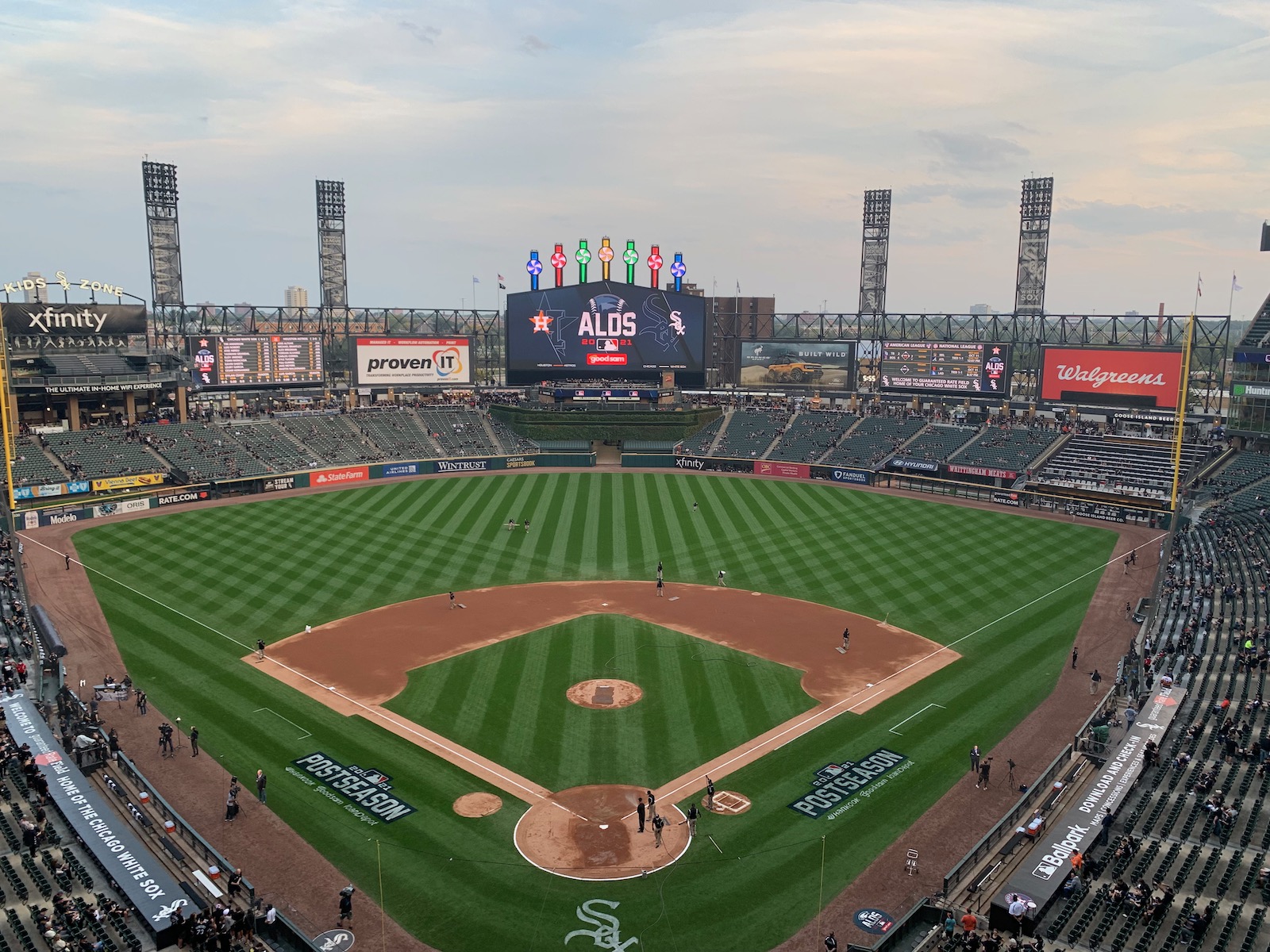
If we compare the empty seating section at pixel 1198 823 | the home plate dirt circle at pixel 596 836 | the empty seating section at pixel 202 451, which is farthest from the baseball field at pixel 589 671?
the empty seating section at pixel 202 451

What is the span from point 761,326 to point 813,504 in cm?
6217

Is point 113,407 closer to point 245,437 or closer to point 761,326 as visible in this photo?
point 245,437

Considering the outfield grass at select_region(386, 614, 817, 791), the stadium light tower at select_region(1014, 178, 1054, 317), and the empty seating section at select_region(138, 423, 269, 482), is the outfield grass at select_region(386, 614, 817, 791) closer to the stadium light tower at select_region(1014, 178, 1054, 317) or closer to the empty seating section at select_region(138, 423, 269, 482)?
the empty seating section at select_region(138, 423, 269, 482)

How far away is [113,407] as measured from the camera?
72.5 meters

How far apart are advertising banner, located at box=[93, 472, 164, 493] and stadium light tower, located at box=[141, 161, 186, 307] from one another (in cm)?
2374

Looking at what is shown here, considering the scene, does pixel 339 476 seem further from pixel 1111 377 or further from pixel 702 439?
pixel 1111 377

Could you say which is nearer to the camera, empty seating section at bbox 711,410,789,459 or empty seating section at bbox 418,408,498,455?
empty seating section at bbox 418,408,498,455

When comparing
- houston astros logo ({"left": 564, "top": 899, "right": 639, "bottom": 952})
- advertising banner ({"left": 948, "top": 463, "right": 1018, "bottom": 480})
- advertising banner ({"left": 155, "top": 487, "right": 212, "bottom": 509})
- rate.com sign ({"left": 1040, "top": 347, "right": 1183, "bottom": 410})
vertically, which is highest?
rate.com sign ({"left": 1040, "top": 347, "right": 1183, "bottom": 410})

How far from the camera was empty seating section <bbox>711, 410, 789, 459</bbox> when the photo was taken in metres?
81.4

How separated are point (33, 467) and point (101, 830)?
49675 mm

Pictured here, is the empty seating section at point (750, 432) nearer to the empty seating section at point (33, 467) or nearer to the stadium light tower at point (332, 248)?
the stadium light tower at point (332, 248)

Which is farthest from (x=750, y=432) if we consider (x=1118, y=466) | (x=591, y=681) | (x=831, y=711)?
(x=831, y=711)

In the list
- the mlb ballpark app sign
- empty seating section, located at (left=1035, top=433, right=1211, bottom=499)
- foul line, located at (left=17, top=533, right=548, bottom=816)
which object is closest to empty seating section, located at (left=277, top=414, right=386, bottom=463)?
the mlb ballpark app sign

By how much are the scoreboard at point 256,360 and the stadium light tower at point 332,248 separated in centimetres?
638
